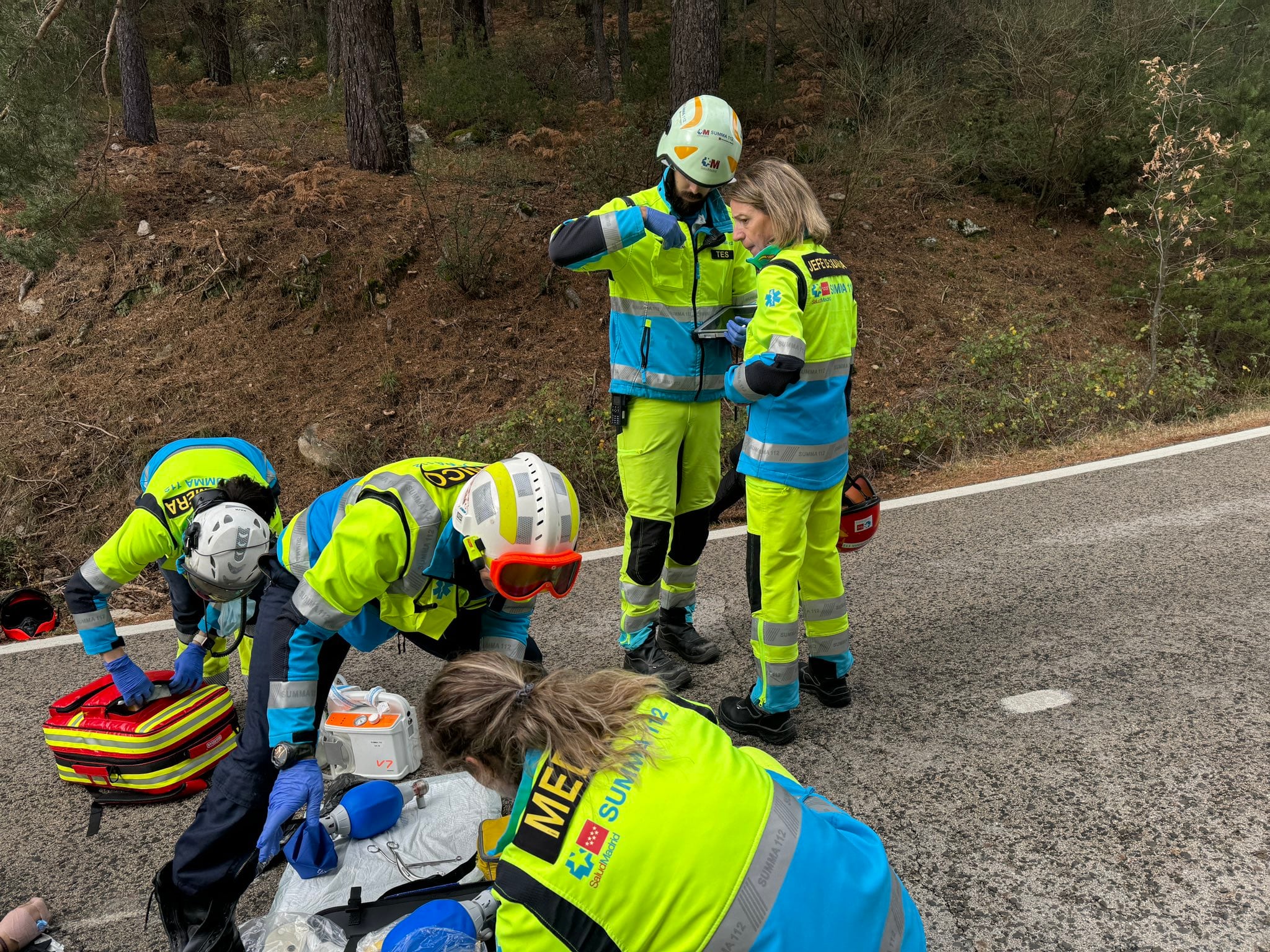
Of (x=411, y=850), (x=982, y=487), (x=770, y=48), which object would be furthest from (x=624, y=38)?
(x=411, y=850)

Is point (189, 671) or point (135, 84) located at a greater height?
point (135, 84)

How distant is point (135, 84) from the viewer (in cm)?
1244


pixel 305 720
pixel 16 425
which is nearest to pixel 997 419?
pixel 305 720

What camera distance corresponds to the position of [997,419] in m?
8.22

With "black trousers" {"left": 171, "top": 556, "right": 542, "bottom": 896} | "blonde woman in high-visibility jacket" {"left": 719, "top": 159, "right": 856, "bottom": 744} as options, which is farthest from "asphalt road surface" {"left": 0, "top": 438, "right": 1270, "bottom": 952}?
"blonde woman in high-visibility jacket" {"left": 719, "top": 159, "right": 856, "bottom": 744}

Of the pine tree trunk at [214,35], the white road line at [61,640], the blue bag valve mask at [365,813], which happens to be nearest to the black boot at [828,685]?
the blue bag valve mask at [365,813]

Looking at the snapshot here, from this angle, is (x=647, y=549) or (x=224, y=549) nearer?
(x=224, y=549)

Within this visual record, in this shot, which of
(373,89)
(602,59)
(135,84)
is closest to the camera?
(373,89)

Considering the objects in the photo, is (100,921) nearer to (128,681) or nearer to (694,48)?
(128,681)

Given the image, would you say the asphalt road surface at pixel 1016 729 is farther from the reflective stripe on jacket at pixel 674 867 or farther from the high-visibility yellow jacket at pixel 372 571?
the reflective stripe on jacket at pixel 674 867

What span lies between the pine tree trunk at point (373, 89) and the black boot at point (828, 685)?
942 centimetres

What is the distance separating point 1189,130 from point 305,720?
1181 cm

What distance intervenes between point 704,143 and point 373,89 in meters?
8.09

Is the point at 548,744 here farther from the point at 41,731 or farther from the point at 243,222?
the point at 243,222
